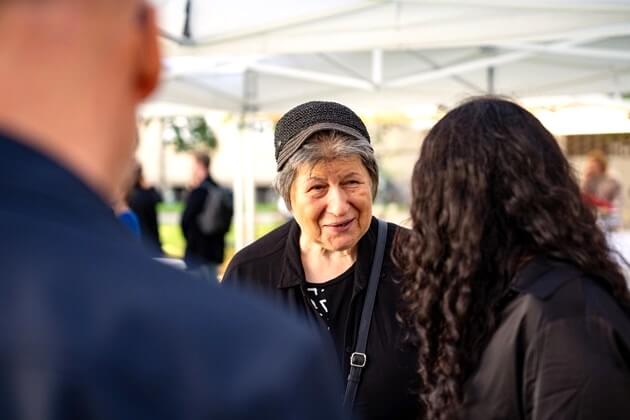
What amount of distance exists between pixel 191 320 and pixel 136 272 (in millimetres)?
58

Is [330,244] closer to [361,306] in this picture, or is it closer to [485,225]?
[361,306]

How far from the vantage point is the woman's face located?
8.91ft

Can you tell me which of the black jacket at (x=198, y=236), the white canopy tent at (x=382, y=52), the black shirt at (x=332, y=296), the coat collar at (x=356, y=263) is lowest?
the black jacket at (x=198, y=236)

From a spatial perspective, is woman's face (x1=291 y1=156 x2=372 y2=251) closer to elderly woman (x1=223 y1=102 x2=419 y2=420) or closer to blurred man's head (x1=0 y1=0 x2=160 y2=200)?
elderly woman (x1=223 y1=102 x2=419 y2=420)

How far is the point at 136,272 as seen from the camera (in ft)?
2.30

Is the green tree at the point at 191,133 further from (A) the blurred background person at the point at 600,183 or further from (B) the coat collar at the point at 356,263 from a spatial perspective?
(B) the coat collar at the point at 356,263

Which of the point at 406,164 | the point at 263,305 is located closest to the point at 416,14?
the point at 263,305

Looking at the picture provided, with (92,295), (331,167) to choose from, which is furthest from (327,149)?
(92,295)

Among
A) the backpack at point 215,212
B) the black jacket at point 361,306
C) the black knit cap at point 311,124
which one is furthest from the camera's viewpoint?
the backpack at point 215,212

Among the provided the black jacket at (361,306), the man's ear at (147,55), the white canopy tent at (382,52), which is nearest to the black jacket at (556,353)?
the black jacket at (361,306)

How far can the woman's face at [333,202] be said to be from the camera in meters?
2.71

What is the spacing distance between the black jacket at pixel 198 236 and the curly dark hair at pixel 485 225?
6446 millimetres

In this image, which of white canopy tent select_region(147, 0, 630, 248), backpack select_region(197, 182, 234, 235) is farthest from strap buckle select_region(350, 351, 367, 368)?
backpack select_region(197, 182, 234, 235)

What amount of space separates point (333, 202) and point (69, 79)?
2.04 m
